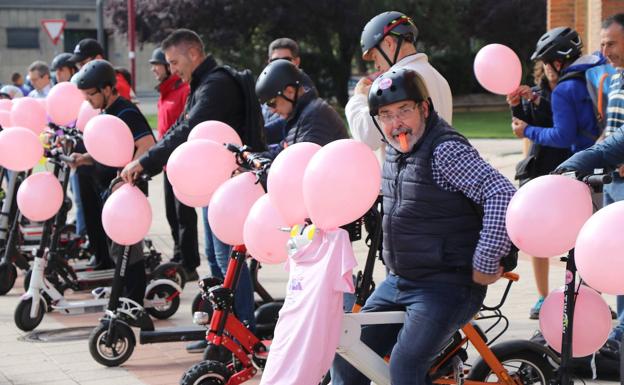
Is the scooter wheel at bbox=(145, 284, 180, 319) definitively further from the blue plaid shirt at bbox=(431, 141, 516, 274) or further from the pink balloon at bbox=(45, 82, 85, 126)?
the blue plaid shirt at bbox=(431, 141, 516, 274)

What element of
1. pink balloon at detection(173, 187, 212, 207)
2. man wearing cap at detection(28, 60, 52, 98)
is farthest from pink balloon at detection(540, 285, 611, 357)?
man wearing cap at detection(28, 60, 52, 98)

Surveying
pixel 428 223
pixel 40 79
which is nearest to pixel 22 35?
pixel 40 79

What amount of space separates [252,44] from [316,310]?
1409 inches

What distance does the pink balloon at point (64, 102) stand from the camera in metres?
8.41

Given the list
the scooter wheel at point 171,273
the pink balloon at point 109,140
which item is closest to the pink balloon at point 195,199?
the pink balloon at point 109,140

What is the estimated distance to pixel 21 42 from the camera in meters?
55.8

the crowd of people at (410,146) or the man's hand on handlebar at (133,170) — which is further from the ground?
the crowd of people at (410,146)

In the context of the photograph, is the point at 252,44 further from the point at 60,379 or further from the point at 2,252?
the point at 60,379

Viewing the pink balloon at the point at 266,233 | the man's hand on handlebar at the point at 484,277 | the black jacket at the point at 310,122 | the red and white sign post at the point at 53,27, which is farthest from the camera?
the red and white sign post at the point at 53,27

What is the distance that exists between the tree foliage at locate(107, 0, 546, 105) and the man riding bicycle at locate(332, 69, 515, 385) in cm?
3386

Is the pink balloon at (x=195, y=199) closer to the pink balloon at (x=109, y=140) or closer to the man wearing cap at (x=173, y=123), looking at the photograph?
the pink balloon at (x=109, y=140)

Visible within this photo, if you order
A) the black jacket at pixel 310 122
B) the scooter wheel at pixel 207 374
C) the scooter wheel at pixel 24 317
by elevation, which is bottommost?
the scooter wheel at pixel 24 317

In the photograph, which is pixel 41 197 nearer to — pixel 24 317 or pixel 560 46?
pixel 24 317

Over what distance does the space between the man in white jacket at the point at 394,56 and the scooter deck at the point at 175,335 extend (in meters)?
1.67
